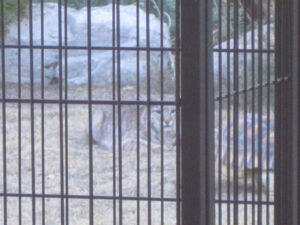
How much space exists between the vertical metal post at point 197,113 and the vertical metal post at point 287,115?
0.68m

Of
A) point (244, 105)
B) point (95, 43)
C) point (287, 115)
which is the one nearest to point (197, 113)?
point (244, 105)

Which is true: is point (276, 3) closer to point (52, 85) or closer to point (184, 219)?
point (184, 219)

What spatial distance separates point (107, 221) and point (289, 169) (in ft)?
10.3

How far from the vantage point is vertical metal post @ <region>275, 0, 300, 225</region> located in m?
1.82

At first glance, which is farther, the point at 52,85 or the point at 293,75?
the point at 52,85

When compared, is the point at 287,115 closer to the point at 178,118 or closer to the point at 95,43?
the point at 178,118

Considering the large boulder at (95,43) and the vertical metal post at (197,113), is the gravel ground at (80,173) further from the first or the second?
the vertical metal post at (197,113)

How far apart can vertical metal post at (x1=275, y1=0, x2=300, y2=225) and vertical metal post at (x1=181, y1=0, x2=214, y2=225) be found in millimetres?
680

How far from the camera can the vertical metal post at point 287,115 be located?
1.82m

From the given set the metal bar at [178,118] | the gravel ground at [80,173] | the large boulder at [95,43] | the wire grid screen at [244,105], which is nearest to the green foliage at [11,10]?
the large boulder at [95,43]

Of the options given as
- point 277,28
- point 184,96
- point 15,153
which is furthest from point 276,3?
point 15,153

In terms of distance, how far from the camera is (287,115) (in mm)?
1877

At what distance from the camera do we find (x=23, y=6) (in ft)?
18.2

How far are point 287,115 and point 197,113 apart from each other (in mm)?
798
